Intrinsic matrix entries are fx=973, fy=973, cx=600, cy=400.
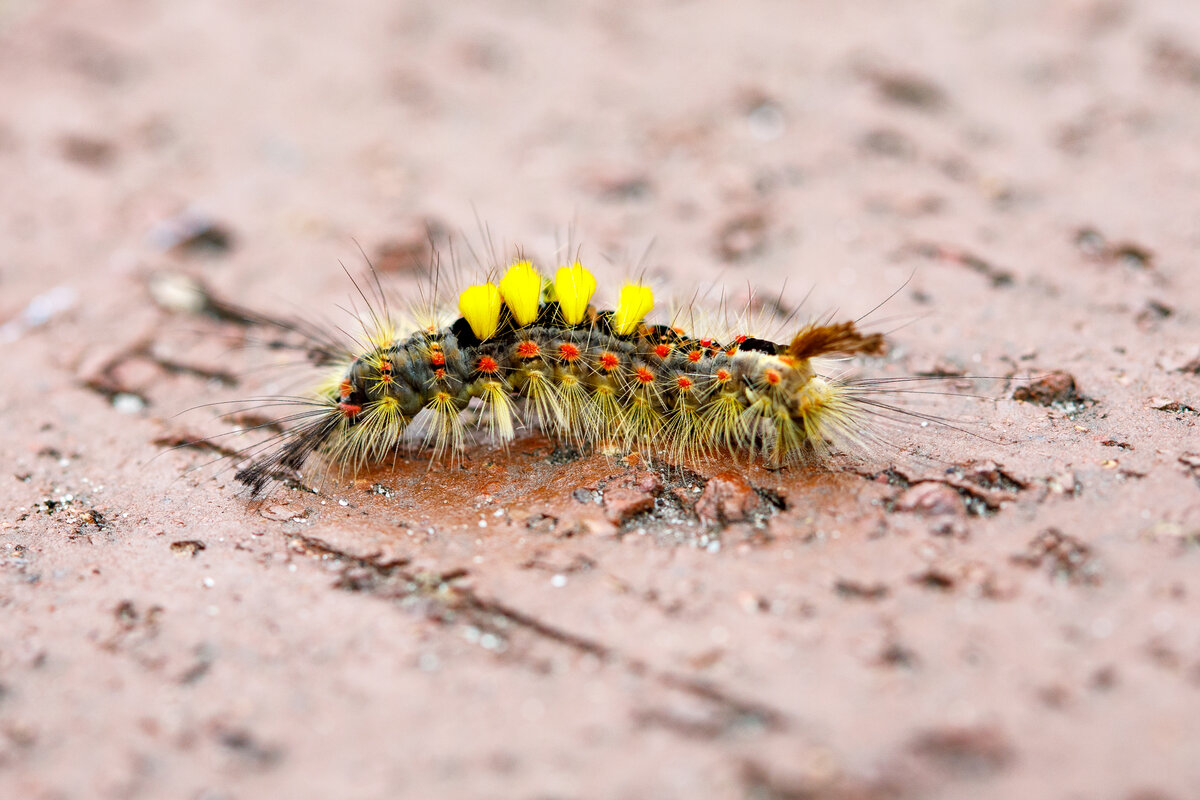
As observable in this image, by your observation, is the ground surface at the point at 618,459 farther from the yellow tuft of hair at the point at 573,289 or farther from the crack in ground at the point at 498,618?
the yellow tuft of hair at the point at 573,289

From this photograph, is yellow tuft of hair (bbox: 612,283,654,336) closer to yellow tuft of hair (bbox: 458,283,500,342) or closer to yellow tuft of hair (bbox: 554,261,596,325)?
yellow tuft of hair (bbox: 554,261,596,325)

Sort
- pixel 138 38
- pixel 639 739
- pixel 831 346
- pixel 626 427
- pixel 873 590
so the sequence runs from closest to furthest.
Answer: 1. pixel 639 739
2. pixel 873 590
3. pixel 831 346
4. pixel 626 427
5. pixel 138 38

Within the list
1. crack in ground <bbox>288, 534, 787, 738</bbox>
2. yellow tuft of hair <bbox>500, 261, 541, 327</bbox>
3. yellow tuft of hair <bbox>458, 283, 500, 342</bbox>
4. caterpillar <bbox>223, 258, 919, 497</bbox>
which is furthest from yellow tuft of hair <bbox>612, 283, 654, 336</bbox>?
crack in ground <bbox>288, 534, 787, 738</bbox>

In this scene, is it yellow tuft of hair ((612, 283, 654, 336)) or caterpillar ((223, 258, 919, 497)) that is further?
yellow tuft of hair ((612, 283, 654, 336))

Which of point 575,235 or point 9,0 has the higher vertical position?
point 9,0

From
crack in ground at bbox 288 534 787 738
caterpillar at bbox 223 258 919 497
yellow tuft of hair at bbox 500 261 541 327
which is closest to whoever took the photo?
crack in ground at bbox 288 534 787 738

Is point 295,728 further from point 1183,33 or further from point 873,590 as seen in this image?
point 1183,33

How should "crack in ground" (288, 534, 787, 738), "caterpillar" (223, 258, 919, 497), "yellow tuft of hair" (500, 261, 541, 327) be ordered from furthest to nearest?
"yellow tuft of hair" (500, 261, 541, 327)
"caterpillar" (223, 258, 919, 497)
"crack in ground" (288, 534, 787, 738)

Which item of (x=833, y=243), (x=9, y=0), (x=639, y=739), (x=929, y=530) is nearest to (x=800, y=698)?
(x=639, y=739)
